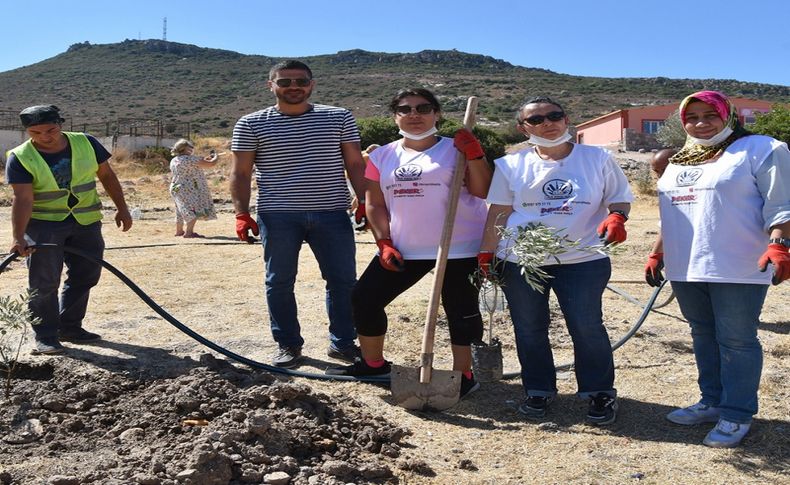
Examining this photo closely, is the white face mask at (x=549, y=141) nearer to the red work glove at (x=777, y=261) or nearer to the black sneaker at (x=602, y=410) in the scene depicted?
the red work glove at (x=777, y=261)

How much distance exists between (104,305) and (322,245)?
2.93 m

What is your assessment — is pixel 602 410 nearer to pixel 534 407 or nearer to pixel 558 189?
pixel 534 407

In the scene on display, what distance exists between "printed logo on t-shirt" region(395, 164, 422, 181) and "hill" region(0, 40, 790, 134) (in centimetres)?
4559

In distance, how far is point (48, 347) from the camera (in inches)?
193

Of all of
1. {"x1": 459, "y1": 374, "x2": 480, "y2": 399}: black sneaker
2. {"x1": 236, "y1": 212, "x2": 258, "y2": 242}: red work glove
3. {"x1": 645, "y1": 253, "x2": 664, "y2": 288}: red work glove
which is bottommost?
{"x1": 459, "y1": 374, "x2": 480, "y2": 399}: black sneaker

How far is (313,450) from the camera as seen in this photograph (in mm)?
3270

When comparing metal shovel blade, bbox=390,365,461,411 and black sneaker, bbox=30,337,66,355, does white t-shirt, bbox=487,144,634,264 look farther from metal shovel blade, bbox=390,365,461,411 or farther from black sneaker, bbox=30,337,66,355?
black sneaker, bbox=30,337,66,355

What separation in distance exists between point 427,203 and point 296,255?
3.60 feet

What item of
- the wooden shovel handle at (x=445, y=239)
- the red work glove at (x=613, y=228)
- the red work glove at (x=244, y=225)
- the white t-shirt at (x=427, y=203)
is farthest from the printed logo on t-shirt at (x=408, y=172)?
the red work glove at (x=244, y=225)

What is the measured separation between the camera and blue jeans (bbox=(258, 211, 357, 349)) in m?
4.48

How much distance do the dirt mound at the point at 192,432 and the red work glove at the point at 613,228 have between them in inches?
49.8

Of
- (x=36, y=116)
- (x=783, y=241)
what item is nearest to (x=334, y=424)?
(x=783, y=241)

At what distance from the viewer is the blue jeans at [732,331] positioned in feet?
10.8

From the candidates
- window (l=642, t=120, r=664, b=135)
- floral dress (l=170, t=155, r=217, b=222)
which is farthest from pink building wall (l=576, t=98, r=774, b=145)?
floral dress (l=170, t=155, r=217, b=222)
